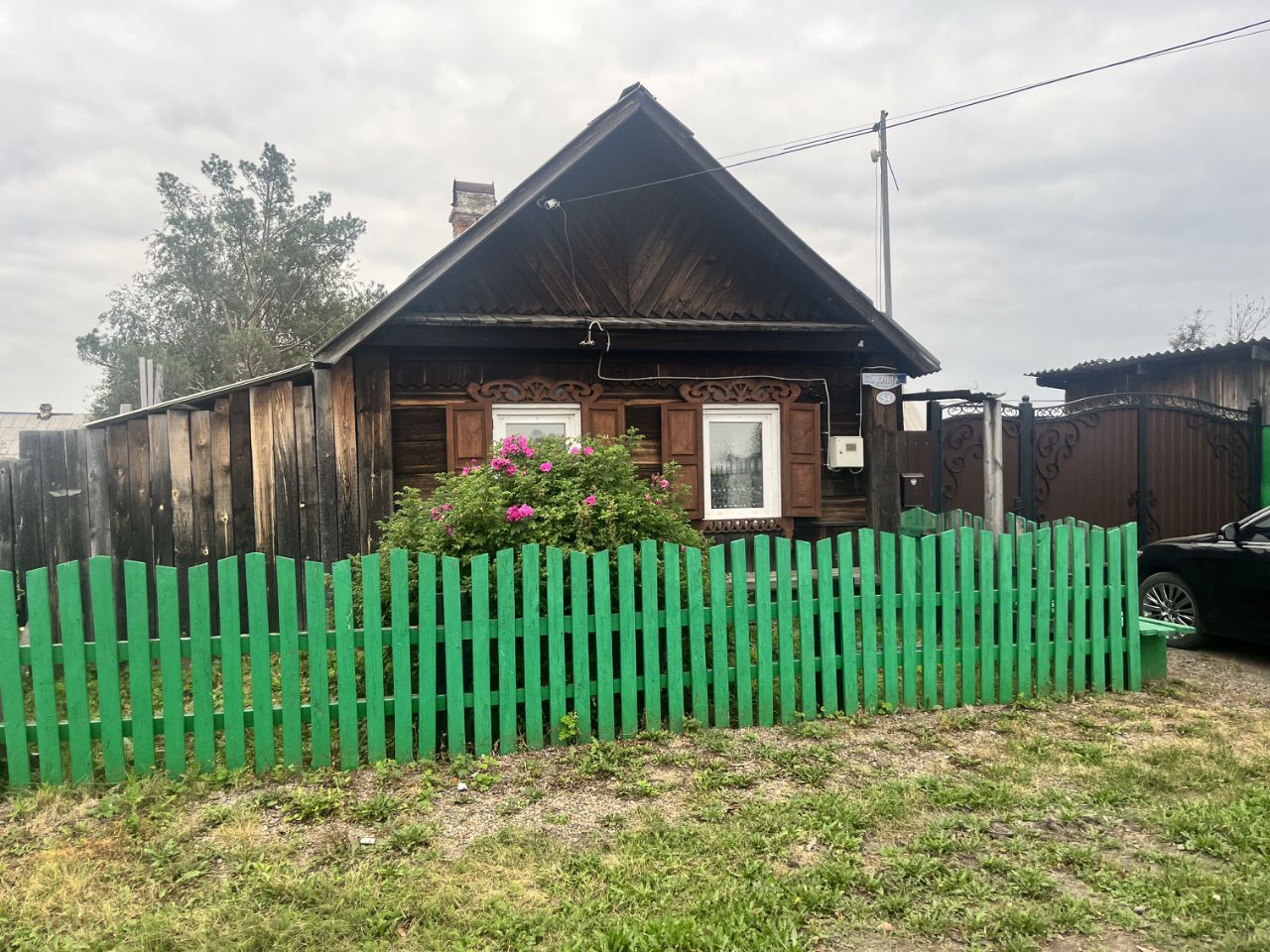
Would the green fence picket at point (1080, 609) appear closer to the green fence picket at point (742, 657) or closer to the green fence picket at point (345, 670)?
the green fence picket at point (742, 657)

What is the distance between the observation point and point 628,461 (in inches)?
227

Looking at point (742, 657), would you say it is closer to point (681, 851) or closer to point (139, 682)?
point (681, 851)

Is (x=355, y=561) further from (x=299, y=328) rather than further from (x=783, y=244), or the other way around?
(x=299, y=328)

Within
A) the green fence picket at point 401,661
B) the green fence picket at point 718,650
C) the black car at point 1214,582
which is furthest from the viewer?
the black car at point 1214,582

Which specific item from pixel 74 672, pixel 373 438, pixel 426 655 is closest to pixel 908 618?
pixel 426 655

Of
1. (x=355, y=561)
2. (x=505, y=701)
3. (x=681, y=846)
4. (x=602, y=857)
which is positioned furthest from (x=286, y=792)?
(x=355, y=561)

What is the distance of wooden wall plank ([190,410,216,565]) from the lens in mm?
7293

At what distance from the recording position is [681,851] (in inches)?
137

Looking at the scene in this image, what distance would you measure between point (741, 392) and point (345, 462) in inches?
164

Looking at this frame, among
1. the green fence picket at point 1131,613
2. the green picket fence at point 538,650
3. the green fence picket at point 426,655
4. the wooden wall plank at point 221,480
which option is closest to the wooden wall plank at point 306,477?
the wooden wall plank at point 221,480

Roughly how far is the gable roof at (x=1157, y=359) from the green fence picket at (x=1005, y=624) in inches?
378

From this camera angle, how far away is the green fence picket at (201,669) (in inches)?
165

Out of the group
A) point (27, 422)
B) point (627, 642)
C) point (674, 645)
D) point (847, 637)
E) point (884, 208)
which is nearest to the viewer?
point (627, 642)

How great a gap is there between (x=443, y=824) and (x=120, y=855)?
52.4 inches
